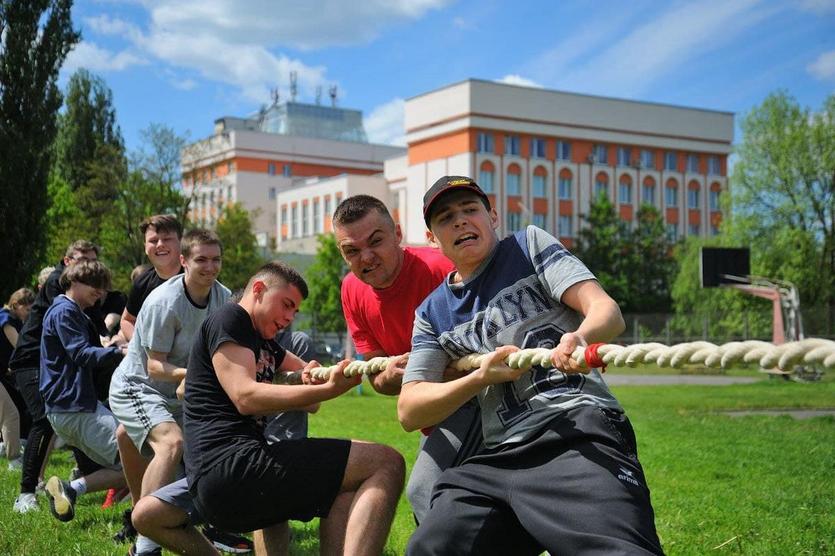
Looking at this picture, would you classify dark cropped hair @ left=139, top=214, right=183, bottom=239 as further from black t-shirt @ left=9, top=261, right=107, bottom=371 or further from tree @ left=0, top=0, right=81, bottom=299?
tree @ left=0, top=0, right=81, bottom=299

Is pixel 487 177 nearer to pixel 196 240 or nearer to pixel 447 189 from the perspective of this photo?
pixel 196 240

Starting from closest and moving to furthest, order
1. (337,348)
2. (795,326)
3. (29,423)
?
(29,423), (795,326), (337,348)

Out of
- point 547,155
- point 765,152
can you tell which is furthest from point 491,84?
point 765,152

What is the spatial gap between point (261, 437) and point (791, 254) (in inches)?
1991

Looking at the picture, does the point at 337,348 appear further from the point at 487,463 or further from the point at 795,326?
the point at 487,463

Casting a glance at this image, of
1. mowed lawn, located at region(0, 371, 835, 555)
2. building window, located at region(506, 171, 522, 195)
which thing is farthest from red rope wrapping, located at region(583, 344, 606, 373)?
building window, located at region(506, 171, 522, 195)

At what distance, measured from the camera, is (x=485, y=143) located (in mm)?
71812

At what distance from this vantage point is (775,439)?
1203 cm

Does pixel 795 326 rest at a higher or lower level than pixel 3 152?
lower

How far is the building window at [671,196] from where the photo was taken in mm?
79881

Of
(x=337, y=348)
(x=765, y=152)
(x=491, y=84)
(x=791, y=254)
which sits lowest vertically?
(x=337, y=348)

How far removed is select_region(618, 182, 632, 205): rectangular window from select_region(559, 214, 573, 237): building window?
5.22 meters

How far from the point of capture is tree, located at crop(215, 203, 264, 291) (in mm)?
49156

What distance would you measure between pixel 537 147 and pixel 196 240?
6972 cm
